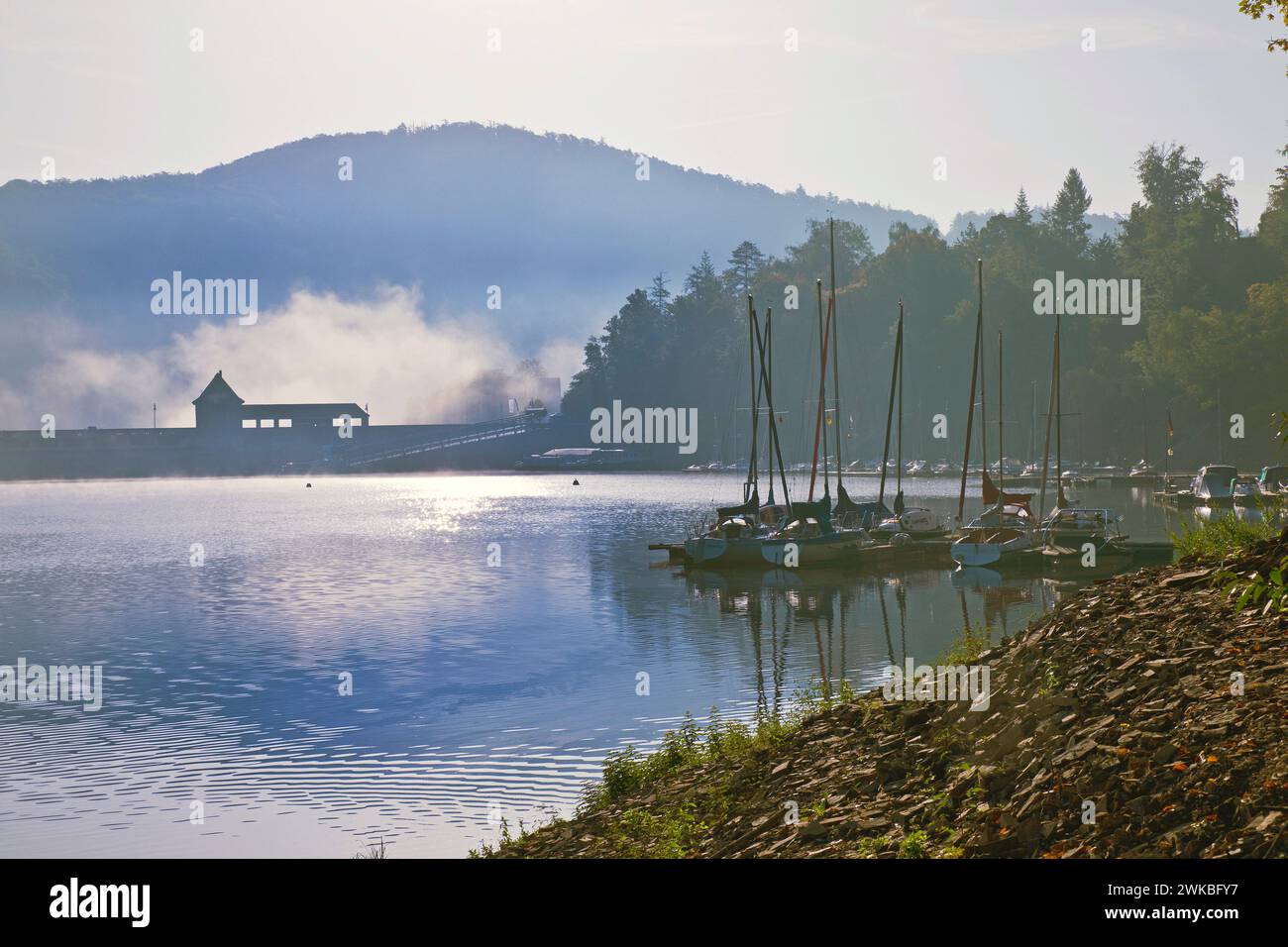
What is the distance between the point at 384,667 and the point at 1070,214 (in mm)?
150931

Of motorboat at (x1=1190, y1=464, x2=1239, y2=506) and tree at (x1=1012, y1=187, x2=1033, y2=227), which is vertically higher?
tree at (x1=1012, y1=187, x2=1033, y2=227)

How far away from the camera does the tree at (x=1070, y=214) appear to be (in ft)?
554

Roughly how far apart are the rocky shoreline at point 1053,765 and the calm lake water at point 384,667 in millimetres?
4265

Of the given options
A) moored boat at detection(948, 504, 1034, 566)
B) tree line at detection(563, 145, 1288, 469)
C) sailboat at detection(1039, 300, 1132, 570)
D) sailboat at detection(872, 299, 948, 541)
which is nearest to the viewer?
sailboat at detection(1039, 300, 1132, 570)

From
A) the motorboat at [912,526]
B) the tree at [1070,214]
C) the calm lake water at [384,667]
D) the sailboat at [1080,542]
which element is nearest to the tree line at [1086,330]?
the tree at [1070,214]

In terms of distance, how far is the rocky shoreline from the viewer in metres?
9.60

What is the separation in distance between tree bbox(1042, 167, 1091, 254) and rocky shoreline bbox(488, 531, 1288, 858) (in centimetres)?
16038

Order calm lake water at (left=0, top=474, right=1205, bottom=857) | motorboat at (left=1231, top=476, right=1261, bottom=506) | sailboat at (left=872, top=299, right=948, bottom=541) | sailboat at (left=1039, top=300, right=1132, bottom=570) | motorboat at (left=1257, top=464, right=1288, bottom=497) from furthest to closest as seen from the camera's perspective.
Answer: motorboat at (left=1257, top=464, right=1288, bottom=497), motorboat at (left=1231, top=476, right=1261, bottom=506), sailboat at (left=872, top=299, right=948, bottom=541), sailboat at (left=1039, top=300, right=1132, bottom=570), calm lake water at (left=0, top=474, right=1205, bottom=857)

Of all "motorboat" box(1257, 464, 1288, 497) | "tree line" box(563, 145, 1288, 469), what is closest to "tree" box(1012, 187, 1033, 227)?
"tree line" box(563, 145, 1288, 469)

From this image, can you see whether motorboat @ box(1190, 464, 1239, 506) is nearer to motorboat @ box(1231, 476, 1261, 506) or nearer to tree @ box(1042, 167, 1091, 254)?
motorboat @ box(1231, 476, 1261, 506)

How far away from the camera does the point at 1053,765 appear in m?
10.9

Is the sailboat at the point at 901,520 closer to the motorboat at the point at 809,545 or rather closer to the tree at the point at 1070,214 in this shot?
the motorboat at the point at 809,545
